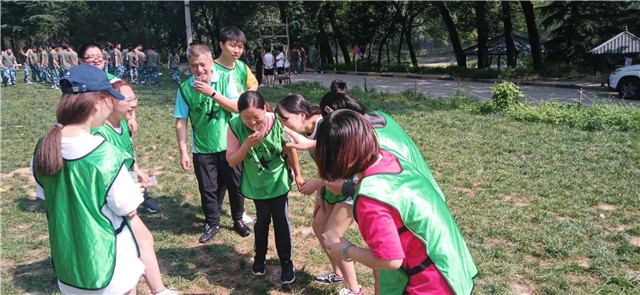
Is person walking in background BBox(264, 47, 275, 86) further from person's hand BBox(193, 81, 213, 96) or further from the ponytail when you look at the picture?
the ponytail

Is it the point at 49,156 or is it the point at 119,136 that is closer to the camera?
the point at 49,156

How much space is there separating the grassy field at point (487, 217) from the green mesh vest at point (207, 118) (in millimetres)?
997

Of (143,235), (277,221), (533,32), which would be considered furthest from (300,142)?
(533,32)

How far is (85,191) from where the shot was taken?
2295 mm

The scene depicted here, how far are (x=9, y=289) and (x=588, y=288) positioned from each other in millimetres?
4670

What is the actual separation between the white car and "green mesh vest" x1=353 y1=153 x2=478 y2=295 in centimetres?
1464

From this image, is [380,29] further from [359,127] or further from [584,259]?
[359,127]

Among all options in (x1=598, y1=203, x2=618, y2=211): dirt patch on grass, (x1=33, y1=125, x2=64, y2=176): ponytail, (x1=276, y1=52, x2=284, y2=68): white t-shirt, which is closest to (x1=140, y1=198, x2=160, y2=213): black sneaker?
(x1=33, y1=125, x2=64, y2=176): ponytail

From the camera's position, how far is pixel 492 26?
31453 mm

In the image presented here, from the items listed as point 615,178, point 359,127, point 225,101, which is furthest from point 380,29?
point 359,127

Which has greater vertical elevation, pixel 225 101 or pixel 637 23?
pixel 637 23

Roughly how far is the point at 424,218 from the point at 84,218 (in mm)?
1605

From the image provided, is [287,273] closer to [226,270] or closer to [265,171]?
[226,270]

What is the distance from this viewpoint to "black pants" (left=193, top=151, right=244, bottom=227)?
15.7 ft
